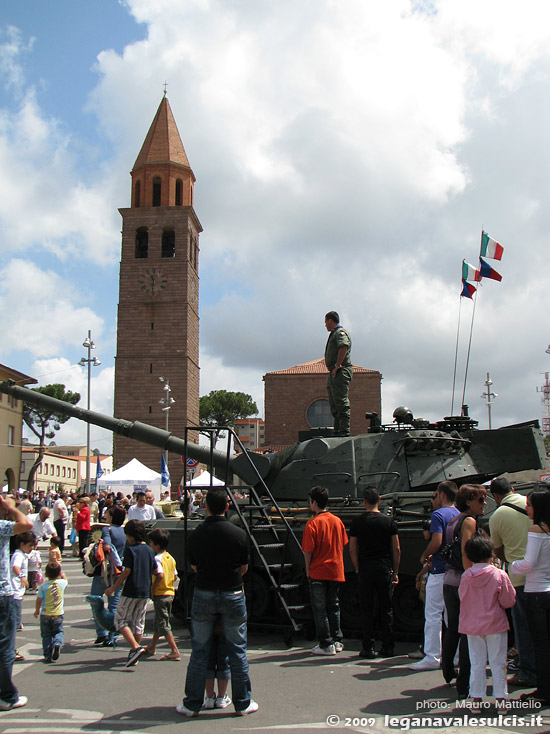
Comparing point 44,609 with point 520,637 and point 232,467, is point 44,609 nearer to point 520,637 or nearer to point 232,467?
point 232,467

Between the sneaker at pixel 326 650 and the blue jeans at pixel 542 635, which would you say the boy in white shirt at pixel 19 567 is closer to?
the sneaker at pixel 326 650

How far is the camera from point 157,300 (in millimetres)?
55531

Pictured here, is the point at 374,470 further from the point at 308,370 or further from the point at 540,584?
the point at 308,370

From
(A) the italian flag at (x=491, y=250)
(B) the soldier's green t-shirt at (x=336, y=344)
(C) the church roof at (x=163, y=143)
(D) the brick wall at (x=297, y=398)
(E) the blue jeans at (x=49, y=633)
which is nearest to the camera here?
(E) the blue jeans at (x=49, y=633)

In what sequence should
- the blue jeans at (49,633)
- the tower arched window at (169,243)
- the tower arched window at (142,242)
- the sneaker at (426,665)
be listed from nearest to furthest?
the sneaker at (426,665) → the blue jeans at (49,633) → the tower arched window at (142,242) → the tower arched window at (169,243)

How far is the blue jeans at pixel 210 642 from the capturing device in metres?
5.16

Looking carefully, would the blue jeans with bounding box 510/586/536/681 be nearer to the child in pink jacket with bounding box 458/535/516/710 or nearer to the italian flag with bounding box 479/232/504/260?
the child in pink jacket with bounding box 458/535/516/710

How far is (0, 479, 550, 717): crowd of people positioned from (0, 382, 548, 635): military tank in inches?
39.2

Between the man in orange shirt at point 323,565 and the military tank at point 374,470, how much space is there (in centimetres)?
85

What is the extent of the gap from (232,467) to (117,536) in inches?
83.1

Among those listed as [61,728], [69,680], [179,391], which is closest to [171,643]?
[69,680]

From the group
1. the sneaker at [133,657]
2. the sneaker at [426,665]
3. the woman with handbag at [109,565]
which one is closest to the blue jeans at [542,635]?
the sneaker at [426,665]

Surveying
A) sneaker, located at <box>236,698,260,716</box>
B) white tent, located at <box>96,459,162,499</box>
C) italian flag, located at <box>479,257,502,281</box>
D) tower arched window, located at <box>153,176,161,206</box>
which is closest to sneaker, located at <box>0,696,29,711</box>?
sneaker, located at <box>236,698,260,716</box>

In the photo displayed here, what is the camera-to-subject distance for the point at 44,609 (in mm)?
7449
